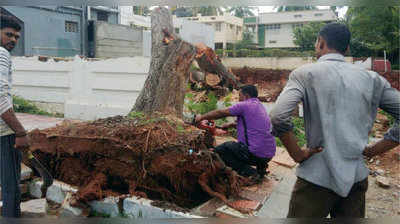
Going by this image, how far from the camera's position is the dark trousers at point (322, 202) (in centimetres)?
210

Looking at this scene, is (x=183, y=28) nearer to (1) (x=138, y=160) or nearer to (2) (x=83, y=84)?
(2) (x=83, y=84)

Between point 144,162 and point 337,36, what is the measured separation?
7.34 feet

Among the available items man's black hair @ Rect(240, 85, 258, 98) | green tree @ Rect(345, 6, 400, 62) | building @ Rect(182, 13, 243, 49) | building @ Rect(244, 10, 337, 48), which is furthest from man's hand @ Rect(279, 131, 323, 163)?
building @ Rect(244, 10, 337, 48)

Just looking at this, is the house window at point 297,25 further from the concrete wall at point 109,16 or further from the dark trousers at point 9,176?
the dark trousers at point 9,176

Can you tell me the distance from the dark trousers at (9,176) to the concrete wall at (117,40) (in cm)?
761

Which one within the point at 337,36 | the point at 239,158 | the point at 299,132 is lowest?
the point at 299,132

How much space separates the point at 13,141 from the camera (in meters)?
2.98

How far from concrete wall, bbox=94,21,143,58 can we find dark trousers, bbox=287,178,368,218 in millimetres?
9072

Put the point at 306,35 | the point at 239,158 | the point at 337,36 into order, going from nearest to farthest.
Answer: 1. the point at 337,36
2. the point at 239,158
3. the point at 306,35

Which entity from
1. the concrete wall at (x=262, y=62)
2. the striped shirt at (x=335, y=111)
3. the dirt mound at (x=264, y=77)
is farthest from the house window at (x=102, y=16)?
the striped shirt at (x=335, y=111)

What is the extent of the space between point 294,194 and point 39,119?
7.13 metres

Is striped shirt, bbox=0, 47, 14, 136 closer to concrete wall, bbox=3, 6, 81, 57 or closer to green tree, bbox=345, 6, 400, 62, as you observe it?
concrete wall, bbox=3, 6, 81, 57

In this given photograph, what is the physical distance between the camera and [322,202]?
2100 mm

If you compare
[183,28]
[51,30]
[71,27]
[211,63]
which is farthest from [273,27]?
[51,30]
